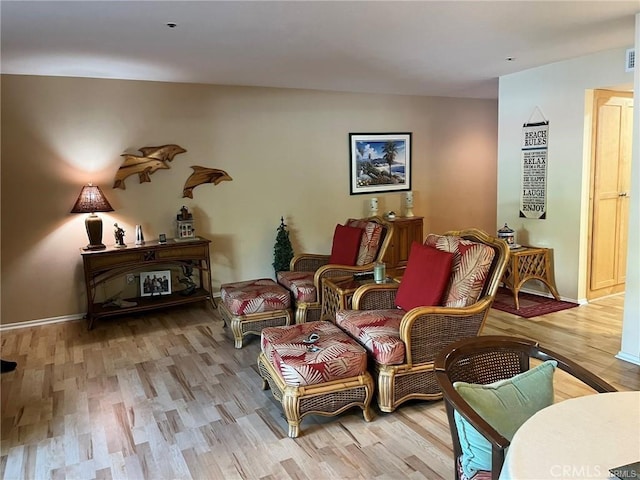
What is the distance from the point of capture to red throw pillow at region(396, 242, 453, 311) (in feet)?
9.50

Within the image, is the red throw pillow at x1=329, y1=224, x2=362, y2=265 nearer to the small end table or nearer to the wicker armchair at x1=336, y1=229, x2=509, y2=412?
the small end table

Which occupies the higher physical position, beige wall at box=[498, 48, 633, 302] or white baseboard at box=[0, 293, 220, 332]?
beige wall at box=[498, 48, 633, 302]

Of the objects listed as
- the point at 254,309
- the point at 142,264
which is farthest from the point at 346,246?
the point at 142,264

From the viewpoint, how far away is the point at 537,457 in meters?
1.04

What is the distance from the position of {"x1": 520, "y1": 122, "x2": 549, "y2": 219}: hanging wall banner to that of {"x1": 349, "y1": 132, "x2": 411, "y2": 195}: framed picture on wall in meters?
1.73

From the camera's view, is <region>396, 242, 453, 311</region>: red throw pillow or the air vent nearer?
<region>396, 242, 453, 311</region>: red throw pillow

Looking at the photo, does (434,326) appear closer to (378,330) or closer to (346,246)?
(378,330)

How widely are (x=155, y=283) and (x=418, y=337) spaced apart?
321 cm

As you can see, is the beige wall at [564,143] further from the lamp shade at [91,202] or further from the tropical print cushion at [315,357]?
the lamp shade at [91,202]

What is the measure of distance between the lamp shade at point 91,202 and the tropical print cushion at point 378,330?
2.63 meters

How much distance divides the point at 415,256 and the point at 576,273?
2469 mm

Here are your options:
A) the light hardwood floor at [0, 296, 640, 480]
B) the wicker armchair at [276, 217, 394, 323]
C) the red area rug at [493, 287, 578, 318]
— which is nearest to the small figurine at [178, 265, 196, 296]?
the light hardwood floor at [0, 296, 640, 480]

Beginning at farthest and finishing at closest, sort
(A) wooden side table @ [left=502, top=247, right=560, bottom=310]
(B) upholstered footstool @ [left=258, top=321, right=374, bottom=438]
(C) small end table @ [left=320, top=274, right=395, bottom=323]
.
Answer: (A) wooden side table @ [left=502, top=247, right=560, bottom=310]
(C) small end table @ [left=320, top=274, right=395, bottom=323]
(B) upholstered footstool @ [left=258, top=321, right=374, bottom=438]

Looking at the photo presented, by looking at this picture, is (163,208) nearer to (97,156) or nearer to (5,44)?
(97,156)
